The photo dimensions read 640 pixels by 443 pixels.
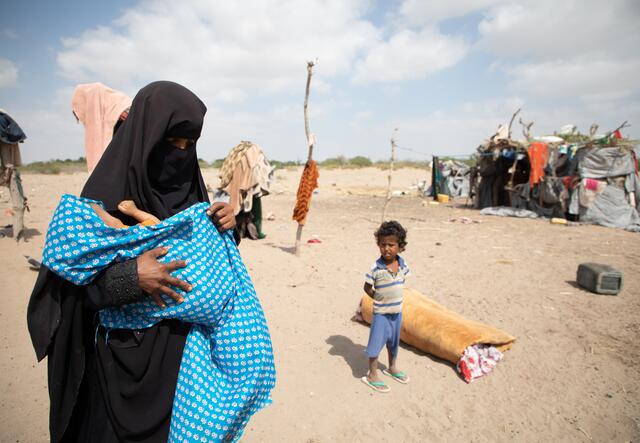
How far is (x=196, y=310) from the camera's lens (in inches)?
51.2

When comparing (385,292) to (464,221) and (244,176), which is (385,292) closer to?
(244,176)

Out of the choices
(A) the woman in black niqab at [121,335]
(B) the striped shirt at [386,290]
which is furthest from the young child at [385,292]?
(A) the woman in black niqab at [121,335]

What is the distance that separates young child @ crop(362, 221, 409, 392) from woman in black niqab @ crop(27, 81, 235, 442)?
1.93m

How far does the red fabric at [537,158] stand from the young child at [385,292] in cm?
1155

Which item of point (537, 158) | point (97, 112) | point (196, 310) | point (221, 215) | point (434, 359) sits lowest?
point (434, 359)


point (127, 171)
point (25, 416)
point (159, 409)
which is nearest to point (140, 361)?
point (159, 409)

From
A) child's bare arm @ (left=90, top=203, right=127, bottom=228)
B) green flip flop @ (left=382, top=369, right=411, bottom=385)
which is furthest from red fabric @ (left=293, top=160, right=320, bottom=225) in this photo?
child's bare arm @ (left=90, top=203, right=127, bottom=228)

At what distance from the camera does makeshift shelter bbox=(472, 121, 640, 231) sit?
1162 centimetres

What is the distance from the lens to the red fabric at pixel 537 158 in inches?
496

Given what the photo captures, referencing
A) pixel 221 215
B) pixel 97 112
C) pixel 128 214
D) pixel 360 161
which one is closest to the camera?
pixel 128 214

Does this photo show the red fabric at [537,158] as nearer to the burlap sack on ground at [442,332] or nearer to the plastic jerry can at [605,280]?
the plastic jerry can at [605,280]

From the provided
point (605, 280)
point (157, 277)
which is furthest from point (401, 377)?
point (605, 280)

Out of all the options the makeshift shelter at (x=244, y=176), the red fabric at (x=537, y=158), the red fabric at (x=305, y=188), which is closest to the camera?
the red fabric at (x=305, y=188)

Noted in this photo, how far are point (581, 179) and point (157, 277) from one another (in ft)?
45.3
